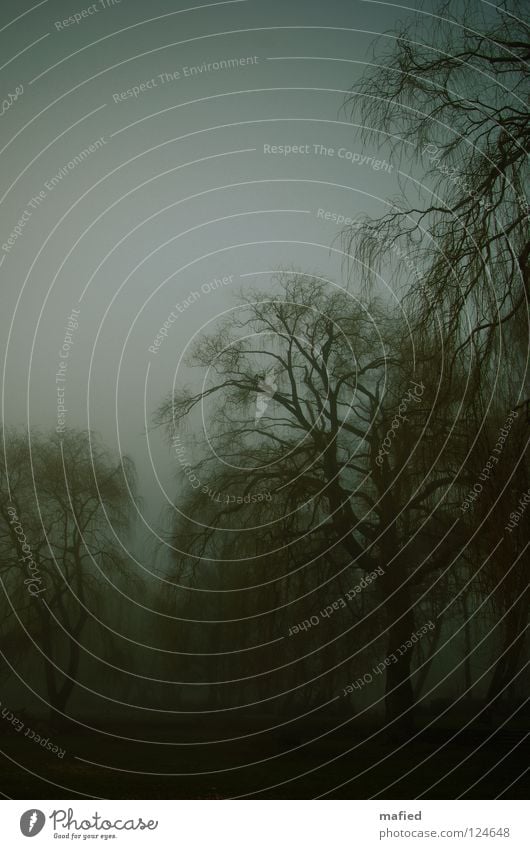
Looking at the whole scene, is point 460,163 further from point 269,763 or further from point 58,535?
point 269,763

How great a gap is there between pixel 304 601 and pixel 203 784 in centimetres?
94

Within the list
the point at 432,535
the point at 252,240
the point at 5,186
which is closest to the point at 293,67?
the point at 252,240

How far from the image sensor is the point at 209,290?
175 inches

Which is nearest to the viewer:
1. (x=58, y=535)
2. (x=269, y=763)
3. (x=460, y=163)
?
(x=269, y=763)

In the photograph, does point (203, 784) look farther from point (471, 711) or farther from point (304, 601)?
point (471, 711)
